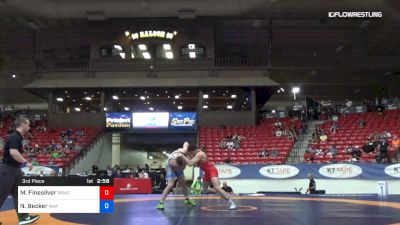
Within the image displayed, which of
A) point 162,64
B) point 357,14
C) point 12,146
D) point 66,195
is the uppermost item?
point 357,14

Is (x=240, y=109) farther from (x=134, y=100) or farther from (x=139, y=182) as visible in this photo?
(x=139, y=182)

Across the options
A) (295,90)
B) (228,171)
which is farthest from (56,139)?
(295,90)

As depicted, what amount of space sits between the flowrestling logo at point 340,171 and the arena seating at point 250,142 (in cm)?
369

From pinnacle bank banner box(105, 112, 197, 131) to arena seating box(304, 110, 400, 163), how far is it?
8.48 metres

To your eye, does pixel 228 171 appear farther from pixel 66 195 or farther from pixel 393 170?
pixel 66 195

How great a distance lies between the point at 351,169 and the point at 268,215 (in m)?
11.8

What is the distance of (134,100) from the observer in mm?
31781

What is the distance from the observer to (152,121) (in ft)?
98.2

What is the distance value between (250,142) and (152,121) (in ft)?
22.5

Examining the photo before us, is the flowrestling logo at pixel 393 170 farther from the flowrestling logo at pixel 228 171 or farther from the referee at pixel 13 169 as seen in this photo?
the referee at pixel 13 169

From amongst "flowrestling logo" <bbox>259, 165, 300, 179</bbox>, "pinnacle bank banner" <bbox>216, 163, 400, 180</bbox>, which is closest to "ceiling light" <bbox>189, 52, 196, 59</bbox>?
"pinnacle bank banner" <bbox>216, 163, 400, 180</bbox>

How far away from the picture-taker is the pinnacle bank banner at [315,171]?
1902 centimetres

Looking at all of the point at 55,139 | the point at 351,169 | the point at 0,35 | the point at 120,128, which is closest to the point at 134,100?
the point at 120,128

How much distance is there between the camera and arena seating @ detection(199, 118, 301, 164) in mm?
24375
